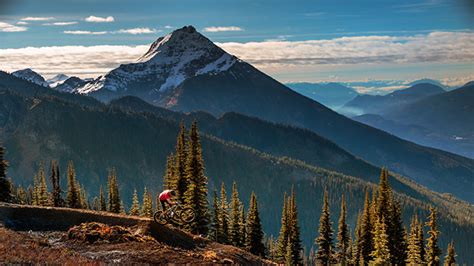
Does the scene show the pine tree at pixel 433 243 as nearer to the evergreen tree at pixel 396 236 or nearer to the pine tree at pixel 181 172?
the evergreen tree at pixel 396 236

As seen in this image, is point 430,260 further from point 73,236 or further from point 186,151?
point 73,236

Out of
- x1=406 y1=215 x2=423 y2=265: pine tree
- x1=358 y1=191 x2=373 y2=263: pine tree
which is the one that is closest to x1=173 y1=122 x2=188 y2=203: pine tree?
x1=358 y1=191 x2=373 y2=263: pine tree

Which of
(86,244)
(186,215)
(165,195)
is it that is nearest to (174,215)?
(186,215)

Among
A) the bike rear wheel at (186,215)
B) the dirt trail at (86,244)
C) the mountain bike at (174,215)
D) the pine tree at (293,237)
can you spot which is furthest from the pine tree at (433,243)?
the mountain bike at (174,215)

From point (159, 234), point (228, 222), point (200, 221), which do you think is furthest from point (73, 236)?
point (228, 222)

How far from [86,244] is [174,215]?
812 cm

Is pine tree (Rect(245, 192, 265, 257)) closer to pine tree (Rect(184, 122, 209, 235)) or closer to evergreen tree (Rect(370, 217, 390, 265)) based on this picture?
pine tree (Rect(184, 122, 209, 235))

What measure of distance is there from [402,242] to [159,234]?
2102 inches

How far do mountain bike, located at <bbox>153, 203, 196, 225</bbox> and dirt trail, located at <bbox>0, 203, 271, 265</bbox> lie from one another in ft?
2.55

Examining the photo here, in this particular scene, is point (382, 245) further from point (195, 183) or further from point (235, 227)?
point (195, 183)

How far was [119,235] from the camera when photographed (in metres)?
40.4

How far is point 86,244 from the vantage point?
3934 cm

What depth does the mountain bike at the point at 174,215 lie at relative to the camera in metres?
45.1

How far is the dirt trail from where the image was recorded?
32625mm
